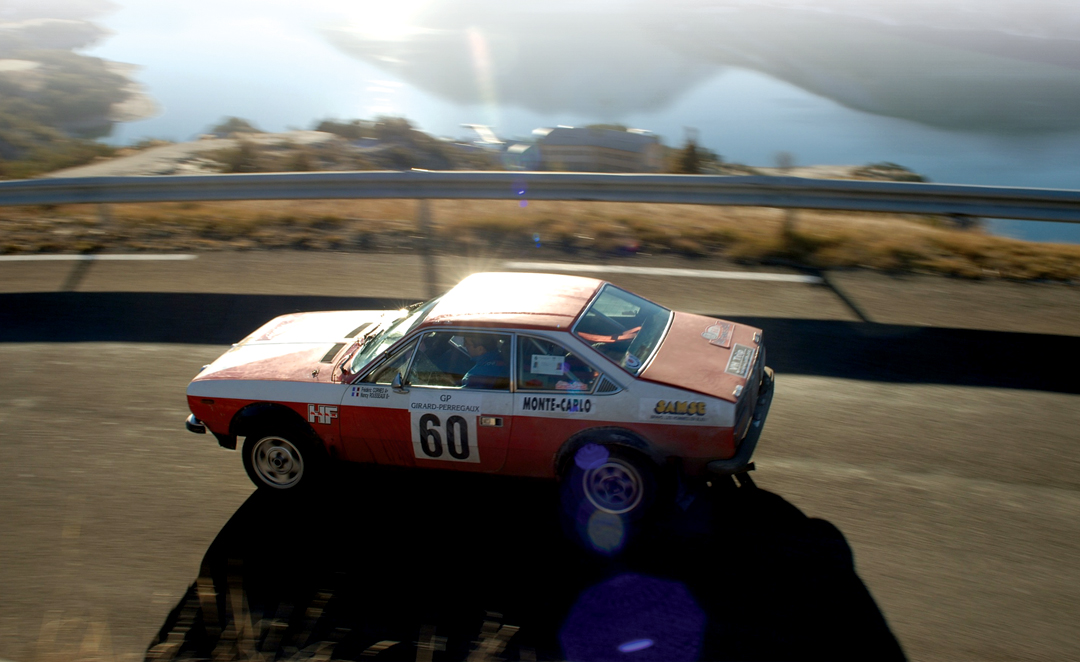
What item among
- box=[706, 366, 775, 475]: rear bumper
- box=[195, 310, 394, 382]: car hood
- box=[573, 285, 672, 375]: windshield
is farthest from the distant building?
box=[706, 366, 775, 475]: rear bumper

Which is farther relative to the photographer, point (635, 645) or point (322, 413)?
point (322, 413)

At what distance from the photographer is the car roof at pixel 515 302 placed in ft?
14.3

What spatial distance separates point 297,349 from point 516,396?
1.71 m

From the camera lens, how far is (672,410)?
4.05 metres

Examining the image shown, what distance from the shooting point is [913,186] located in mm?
8477

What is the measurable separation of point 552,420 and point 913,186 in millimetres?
6442

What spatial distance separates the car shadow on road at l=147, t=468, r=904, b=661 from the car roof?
0.96 meters

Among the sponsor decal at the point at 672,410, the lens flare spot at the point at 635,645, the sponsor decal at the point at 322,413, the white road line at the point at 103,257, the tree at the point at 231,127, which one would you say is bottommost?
the lens flare spot at the point at 635,645

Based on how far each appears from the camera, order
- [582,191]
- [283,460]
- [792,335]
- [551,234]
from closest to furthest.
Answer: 1. [283,460]
2. [792,335]
3. [582,191]
4. [551,234]

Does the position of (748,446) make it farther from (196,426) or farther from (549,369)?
(196,426)

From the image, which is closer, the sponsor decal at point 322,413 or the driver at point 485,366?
the driver at point 485,366

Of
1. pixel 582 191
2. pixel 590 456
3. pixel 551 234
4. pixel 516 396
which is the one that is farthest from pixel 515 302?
pixel 551 234

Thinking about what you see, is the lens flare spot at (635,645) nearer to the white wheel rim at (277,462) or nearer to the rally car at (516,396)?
the rally car at (516,396)

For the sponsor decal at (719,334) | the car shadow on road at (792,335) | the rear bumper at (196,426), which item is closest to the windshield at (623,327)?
the sponsor decal at (719,334)
